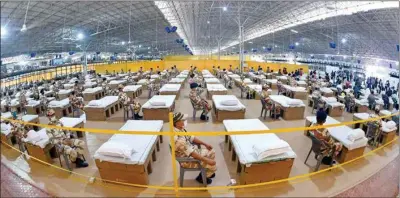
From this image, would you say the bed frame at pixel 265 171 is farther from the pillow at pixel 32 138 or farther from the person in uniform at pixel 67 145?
the pillow at pixel 32 138

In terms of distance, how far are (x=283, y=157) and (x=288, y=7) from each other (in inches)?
1082

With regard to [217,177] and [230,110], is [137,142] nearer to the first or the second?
[217,177]

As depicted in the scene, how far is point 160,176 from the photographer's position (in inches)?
159

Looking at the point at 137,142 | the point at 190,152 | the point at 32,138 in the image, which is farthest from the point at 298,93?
the point at 32,138

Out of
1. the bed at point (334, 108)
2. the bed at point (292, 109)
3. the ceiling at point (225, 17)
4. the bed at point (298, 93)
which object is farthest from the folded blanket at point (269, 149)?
the ceiling at point (225, 17)

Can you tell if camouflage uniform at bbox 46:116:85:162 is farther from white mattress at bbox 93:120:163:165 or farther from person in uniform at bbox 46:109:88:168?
white mattress at bbox 93:120:163:165

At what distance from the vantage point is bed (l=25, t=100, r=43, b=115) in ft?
30.3

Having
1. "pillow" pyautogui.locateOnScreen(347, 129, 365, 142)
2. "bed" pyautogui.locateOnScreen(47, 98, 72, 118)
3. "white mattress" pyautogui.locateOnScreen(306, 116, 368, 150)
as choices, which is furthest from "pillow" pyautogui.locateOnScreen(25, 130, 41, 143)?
"pillow" pyautogui.locateOnScreen(347, 129, 365, 142)

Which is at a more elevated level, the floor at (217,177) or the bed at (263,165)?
the bed at (263,165)

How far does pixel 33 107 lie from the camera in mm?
9250

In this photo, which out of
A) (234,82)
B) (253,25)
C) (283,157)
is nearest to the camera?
(283,157)

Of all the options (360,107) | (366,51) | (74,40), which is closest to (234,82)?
(360,107)

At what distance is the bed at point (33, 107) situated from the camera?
30.3 ft

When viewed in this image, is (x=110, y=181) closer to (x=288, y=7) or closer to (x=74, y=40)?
(x=288, y=7)
